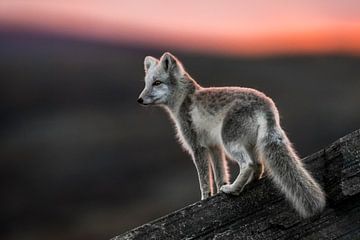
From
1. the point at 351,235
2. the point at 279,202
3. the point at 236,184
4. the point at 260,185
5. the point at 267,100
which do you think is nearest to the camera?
the point at 351,235

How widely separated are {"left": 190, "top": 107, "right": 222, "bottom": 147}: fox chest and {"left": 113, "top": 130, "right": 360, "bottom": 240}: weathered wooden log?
213 cm

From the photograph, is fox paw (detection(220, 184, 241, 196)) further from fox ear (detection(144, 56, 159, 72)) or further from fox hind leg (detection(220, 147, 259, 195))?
fox ear (detection(144, 56, 159, 72))

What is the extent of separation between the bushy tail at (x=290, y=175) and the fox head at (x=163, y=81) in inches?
95.8

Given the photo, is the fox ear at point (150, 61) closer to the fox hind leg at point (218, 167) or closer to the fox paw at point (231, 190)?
the fox hind leg at point (218, 167)

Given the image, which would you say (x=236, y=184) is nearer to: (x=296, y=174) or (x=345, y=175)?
(x=296, y=174)

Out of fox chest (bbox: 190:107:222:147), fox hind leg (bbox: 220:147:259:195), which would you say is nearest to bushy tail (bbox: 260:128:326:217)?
fox hind leg (bbox: 220:147:259:195)

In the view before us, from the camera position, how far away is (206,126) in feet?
21.9

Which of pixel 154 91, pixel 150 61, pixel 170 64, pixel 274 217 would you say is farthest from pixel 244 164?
pixel 150 61

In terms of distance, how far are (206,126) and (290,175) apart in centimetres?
209

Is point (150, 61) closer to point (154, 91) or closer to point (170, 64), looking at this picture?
point (170, 64)

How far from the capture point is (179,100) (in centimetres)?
751

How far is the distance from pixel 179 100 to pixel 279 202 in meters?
3.41

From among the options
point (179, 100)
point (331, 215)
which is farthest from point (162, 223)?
point (179, 100)

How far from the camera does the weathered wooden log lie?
3953 millimetres
